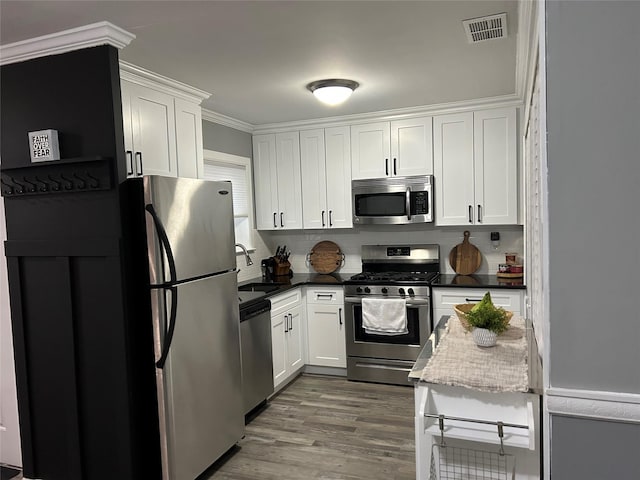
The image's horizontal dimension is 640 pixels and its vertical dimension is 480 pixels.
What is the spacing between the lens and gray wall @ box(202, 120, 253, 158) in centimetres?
426

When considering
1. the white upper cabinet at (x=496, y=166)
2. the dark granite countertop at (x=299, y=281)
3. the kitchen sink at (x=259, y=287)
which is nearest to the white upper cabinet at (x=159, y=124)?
the kitchen sink at (x=259, y=287)

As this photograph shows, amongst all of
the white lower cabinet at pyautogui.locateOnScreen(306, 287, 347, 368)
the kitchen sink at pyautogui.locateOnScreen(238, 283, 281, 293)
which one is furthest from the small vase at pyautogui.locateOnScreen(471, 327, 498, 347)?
the white lower cabinet at pyautogui.locateOnScreen(306, 287, 347, 368)

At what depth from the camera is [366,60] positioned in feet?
9.59

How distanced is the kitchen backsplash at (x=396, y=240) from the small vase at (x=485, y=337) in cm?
247

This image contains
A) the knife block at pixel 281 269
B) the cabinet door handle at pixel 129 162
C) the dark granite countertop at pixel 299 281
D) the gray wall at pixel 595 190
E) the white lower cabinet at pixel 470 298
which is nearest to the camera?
the gray wall at pixel 595 190

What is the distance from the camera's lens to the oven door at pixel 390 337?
164 inches

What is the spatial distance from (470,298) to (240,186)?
2.47m

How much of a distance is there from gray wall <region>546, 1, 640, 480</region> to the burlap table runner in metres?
0.43

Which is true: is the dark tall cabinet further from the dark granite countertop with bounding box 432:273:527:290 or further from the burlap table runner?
the dark granite countertop with bounding box 432:273:527:290

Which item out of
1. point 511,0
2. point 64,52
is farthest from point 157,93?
point 511,0

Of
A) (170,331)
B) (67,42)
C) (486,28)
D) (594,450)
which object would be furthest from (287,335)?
(594,450)

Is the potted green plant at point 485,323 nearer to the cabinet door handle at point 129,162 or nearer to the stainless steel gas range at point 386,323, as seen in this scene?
the stainless steel gas range at point 386,323

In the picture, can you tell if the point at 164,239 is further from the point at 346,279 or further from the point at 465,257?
the point at 465,257

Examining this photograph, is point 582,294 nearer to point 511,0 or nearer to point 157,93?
point 511,0
